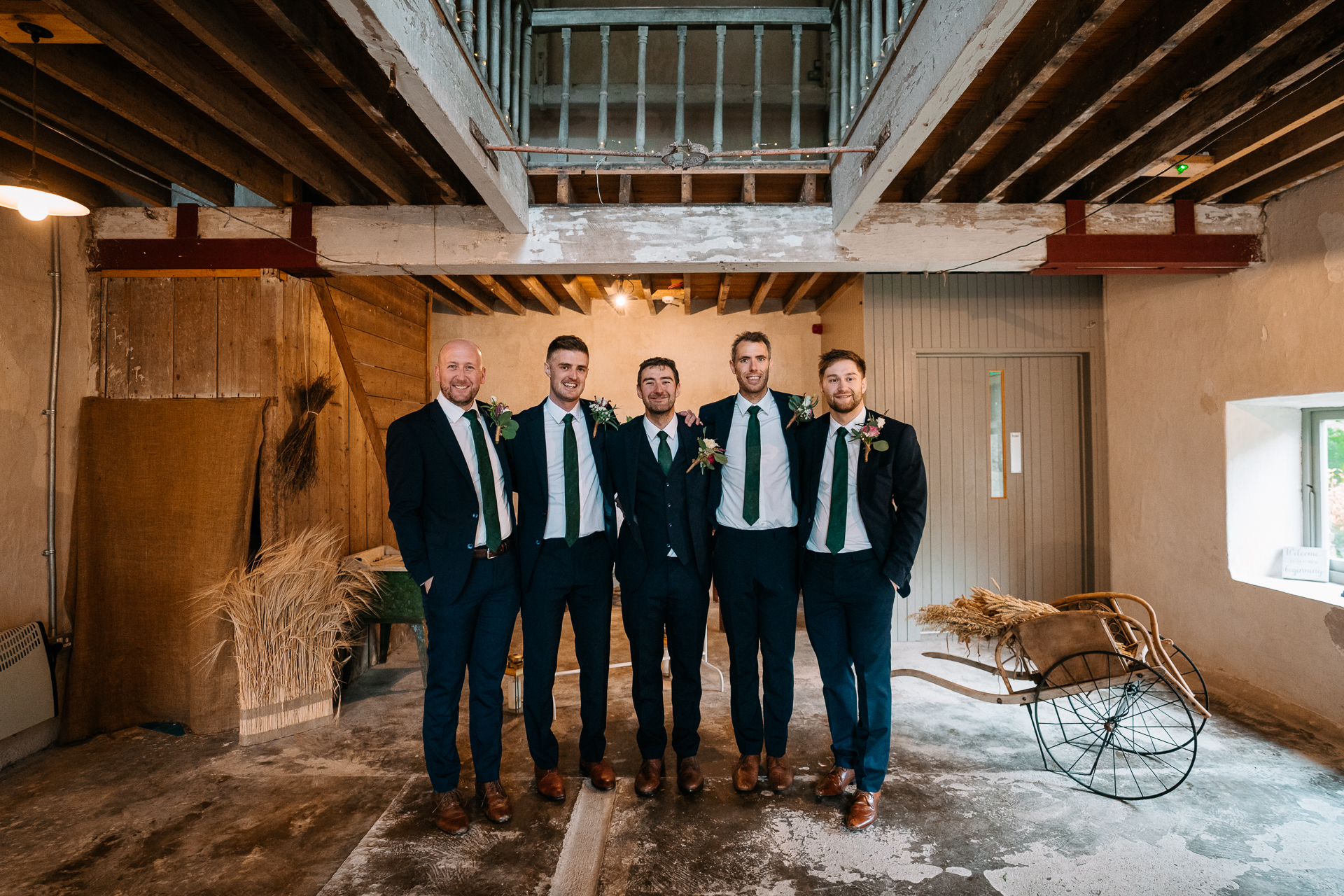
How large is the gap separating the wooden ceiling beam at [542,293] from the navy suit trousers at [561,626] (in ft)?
10.8

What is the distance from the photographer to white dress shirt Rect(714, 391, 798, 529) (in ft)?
9.27

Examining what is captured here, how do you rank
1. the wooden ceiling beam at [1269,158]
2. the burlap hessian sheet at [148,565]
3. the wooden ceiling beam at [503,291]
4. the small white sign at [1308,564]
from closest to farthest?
the wooden ceiling beam at [1269,158] → the burlap hessian sheet at [148,565] → the small white sign at [1308,564] → the wooden ceiling beam at [503,291]

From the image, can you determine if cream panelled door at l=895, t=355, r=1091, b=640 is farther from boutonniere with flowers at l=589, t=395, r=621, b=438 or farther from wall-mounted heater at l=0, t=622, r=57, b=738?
wall-mounted heater at l=0, t=622, r=57, b=738

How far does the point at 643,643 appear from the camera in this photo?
285 cm

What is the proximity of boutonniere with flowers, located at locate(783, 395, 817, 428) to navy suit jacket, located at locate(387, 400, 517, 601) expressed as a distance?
4.57 feet

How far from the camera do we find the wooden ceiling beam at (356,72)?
231 centimetres

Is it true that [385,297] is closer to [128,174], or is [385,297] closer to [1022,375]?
[128,174]

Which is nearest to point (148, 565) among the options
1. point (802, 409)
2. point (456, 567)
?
point (456, 567)

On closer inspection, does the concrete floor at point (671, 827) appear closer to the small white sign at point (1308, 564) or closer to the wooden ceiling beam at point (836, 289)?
the small white sign at point (1308, 564)

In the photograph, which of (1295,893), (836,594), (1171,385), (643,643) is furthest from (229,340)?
(1171,385)

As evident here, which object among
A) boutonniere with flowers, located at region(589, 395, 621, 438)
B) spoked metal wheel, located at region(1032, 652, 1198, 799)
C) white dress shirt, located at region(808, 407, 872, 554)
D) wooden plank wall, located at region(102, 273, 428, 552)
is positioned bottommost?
spoked metal wheel, located at region(1032, 652, 1198, 799)

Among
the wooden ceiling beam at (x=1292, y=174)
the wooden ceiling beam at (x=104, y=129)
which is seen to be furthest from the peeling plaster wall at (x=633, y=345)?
the wooden ceiling beam at (x=1292, y=174)

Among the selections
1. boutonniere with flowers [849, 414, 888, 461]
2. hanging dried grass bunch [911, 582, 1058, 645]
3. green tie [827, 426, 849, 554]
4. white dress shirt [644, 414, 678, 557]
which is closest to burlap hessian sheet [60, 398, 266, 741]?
white dress shirt [644, 414, 678, 557]

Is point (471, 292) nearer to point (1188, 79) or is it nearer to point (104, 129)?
point (104, 129)
